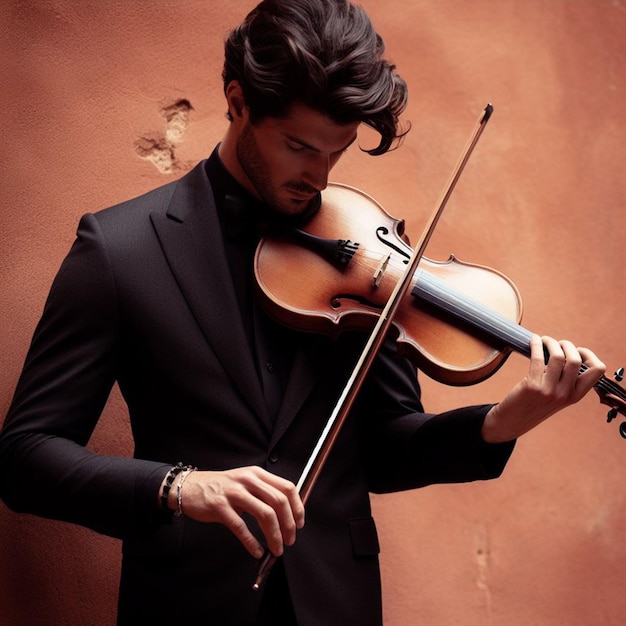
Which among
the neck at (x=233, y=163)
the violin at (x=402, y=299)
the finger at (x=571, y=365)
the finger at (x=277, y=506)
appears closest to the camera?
the finger at (x=277, y=506)

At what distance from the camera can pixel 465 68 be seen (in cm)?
202

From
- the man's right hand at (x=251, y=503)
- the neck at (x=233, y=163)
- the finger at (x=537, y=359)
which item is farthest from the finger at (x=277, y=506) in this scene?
the neck at (x=233, y=163)

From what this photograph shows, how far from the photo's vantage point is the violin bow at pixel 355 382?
1087mm

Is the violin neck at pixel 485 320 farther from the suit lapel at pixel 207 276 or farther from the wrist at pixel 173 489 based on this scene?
the wrist at pixel 173 489

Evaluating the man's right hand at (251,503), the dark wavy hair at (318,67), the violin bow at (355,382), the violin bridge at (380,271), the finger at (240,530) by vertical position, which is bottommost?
the finger at (240,530)

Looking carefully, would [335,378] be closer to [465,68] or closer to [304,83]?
[304,83]

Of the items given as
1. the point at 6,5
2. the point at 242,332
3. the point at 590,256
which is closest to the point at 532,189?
the point at 590,256

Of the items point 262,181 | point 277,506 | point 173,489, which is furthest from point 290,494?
point 262,181

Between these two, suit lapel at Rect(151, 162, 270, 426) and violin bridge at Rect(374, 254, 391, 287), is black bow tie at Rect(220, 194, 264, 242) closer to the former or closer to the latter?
suit lapel at Rect(151, 162, 270, 426)

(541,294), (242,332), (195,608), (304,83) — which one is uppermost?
(541,294)

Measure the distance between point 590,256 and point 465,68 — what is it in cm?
49

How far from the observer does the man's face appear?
4.16 feet

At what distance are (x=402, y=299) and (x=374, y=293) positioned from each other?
4cm

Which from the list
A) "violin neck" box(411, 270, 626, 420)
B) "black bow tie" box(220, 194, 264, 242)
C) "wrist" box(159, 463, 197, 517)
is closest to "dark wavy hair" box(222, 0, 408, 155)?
"black bow tie" box(220, 194, 264, 242)
